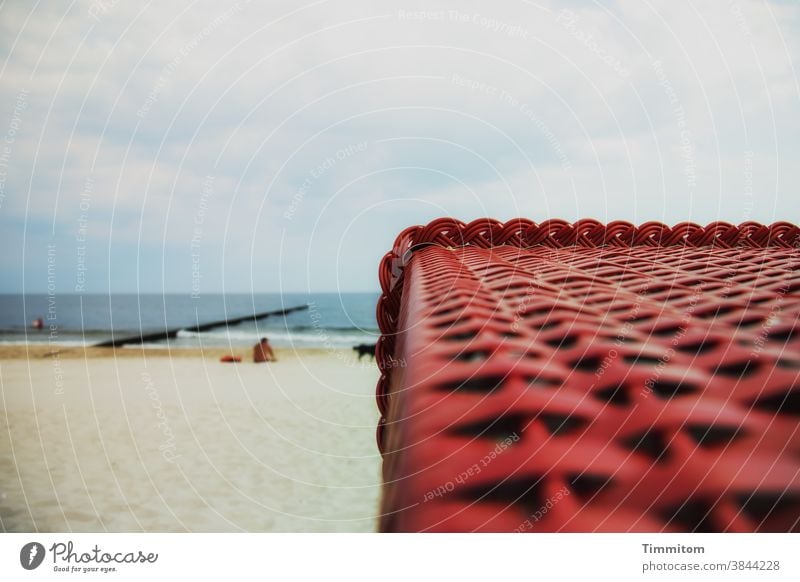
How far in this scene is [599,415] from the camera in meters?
0.16

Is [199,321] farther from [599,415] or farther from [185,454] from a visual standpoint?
[599,415]

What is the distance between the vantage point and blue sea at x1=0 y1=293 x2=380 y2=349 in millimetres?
8852

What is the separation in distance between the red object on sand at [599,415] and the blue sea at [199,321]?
5594mm

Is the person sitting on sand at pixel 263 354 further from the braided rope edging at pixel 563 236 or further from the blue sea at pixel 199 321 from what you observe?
the braided rope edging at pixel 563 236

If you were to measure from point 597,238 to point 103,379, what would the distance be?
5.79 meters

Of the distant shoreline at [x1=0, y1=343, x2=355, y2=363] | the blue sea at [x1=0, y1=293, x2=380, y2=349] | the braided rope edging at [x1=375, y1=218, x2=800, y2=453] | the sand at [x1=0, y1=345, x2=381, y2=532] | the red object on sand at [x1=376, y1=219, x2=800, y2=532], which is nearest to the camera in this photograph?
the red object on sand at [x1=376, y1=219, x2=800, y2=532]

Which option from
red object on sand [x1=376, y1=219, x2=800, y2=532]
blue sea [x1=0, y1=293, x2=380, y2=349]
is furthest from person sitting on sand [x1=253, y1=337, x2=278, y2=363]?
red object on sand [x1=376, y1=219, x2=800, y2=532]

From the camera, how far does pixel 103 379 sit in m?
5.19

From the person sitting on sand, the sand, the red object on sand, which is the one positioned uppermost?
the red object on sand

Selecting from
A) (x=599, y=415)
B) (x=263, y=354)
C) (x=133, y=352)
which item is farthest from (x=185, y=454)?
(x=133, y=352)

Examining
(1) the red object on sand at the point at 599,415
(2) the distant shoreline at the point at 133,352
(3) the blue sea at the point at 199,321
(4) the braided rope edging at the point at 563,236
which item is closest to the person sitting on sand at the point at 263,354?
(2) the distant shoreline at the point at 133,352

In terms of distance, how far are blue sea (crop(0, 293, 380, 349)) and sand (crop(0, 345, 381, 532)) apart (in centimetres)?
155

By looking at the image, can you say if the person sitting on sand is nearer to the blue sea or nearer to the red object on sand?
the blue sea

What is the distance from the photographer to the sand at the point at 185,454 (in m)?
2.11
